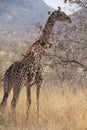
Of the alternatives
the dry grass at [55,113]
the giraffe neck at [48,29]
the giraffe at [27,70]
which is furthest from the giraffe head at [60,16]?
the dry grass at [55,113]

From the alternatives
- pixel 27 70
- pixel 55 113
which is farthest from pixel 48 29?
pixel 55 113

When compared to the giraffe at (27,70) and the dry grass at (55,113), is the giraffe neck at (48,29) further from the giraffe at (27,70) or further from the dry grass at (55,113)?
the dry grass at (55,113)

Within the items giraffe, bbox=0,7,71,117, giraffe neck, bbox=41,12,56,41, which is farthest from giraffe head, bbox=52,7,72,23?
giraffe, bbox=0,7,71,117

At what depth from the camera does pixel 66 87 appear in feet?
34.9

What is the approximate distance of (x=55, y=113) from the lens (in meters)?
8.55

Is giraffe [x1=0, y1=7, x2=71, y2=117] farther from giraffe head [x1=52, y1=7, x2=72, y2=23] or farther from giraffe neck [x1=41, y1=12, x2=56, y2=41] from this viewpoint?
giraffe head [x1=52, y1=7, x2=72, y2=23]

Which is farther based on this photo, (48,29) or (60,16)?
(60,16)

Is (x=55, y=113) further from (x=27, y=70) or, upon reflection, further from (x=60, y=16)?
(x=60, y=16)

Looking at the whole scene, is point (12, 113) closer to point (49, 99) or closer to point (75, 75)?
point (49, 99)

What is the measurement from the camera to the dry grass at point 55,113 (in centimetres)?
764

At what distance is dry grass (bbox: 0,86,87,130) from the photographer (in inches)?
301

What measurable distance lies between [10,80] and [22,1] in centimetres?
15442

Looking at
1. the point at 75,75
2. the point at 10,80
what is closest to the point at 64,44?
the point at 10,80

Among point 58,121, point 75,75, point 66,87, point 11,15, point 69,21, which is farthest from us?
point 11,15
